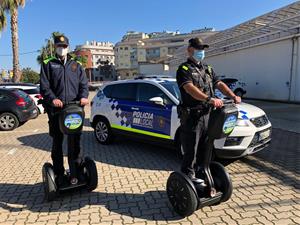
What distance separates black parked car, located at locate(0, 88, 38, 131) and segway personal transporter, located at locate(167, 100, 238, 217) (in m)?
8.17

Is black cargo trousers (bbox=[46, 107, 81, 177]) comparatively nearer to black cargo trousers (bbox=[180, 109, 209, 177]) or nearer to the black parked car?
black cargo trousers (bbox=[180, 109, 209, 177])

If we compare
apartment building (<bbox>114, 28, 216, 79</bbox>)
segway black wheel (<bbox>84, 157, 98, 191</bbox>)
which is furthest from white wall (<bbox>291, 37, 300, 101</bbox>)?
apartment building (<bbox>114, 28, 216, 79</bbox>)

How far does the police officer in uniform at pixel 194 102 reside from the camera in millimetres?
3395

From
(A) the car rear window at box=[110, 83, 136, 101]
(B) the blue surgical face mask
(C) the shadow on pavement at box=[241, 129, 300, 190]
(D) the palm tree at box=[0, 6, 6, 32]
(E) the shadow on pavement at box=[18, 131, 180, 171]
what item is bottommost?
(E) the shadow on pavement at box=[18, 131, 180, 171]

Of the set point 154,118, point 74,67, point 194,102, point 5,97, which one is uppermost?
point 74,67

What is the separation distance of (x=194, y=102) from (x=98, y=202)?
1.93m

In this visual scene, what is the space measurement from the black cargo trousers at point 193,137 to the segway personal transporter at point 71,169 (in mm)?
1360

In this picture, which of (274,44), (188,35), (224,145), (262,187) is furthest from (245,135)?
(188,35)

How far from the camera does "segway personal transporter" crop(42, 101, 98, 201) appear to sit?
372 centimetres

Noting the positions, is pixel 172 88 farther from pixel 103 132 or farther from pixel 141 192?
pixel 141 192

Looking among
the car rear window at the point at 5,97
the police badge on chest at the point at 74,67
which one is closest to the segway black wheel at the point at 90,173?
the police badge on chest at the point at 74,67

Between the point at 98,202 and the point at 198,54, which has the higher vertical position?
the point at 198,54

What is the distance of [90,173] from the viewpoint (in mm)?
4176

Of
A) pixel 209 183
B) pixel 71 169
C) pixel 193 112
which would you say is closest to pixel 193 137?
pixel 193 112
